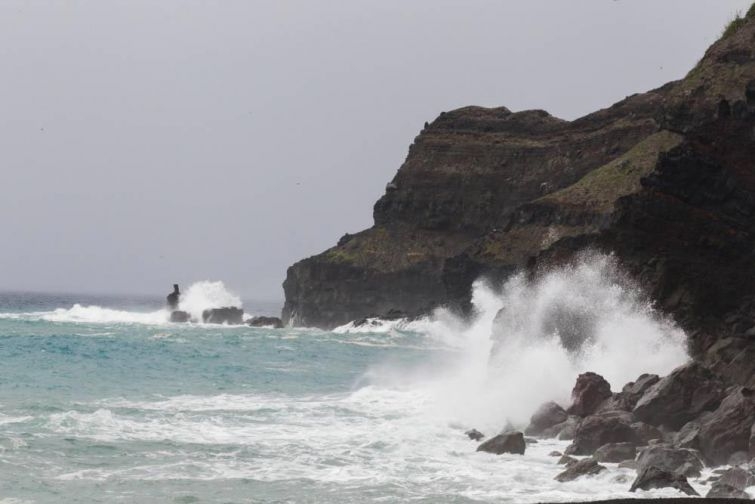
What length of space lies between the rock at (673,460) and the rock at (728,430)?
26.6 inches

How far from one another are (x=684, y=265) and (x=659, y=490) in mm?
15567

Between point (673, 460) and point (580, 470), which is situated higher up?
point (673, 460)

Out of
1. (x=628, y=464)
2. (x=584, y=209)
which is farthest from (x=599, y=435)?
(x=584, y=209)

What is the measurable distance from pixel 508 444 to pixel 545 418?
11.5ft

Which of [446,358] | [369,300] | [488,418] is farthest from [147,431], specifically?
[369,300]

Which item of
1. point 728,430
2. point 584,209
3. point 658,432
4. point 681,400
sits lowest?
point 658,432

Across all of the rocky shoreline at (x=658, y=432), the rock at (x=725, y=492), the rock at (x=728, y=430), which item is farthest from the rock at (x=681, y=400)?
the rock at (x=725, y=492)

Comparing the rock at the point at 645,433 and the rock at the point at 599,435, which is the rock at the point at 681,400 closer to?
the rock at the point at 645,433

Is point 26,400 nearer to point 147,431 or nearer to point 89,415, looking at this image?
point 89,415

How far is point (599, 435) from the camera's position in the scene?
2089cm

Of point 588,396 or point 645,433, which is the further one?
point 588,396

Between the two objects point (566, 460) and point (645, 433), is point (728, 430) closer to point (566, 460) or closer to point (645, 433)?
point (645, 433)

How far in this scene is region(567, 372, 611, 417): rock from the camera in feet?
82.9

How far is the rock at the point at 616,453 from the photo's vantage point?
19.7 metres
